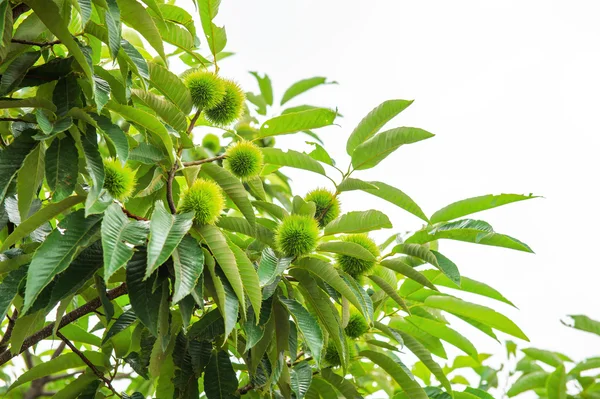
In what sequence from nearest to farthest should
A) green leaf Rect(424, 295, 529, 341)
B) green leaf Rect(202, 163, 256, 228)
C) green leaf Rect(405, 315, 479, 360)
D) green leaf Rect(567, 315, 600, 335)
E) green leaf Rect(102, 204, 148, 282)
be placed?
green leaf Rect(102, 204, 148, 282) → green leaf Rect(202, 163, 256, 228) → green leaf Rect(424, 295, 529, 341) → green leaf Rect(405, 315, 479, 360) → green leaf Rect(567, 315, 600, 335)

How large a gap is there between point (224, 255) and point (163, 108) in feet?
1.25

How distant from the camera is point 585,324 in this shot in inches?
81.7

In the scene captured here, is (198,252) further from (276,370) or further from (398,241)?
(398,241)

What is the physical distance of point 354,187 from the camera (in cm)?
145

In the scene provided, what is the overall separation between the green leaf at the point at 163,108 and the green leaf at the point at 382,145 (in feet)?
1.24

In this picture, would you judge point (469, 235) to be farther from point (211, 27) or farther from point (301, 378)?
point (211, 27)

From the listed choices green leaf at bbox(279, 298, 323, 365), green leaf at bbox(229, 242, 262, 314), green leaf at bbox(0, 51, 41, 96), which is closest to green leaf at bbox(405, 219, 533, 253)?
green leaf at bbox(279, 298, 323, 365)

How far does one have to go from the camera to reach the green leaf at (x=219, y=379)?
1.49 m

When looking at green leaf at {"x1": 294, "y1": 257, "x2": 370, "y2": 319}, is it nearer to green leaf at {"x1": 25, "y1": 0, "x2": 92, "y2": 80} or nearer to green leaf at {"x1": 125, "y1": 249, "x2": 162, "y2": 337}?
green leaf at {"x1": 125, "y1": 249, "x2": 162, "y2": 337}

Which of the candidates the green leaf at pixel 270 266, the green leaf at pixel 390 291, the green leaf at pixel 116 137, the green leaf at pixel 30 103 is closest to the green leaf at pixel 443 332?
the green leaf at pixel 390 291

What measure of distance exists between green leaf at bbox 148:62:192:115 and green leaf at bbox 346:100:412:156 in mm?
368

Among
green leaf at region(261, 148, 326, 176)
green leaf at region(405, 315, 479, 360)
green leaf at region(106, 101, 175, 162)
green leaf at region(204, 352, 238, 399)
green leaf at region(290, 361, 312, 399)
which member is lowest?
green leaf at region(204, 352, 238, 399)

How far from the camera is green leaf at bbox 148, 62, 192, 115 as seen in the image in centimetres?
135

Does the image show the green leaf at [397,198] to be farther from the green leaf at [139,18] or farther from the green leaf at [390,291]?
the green leaf at [139,18]
